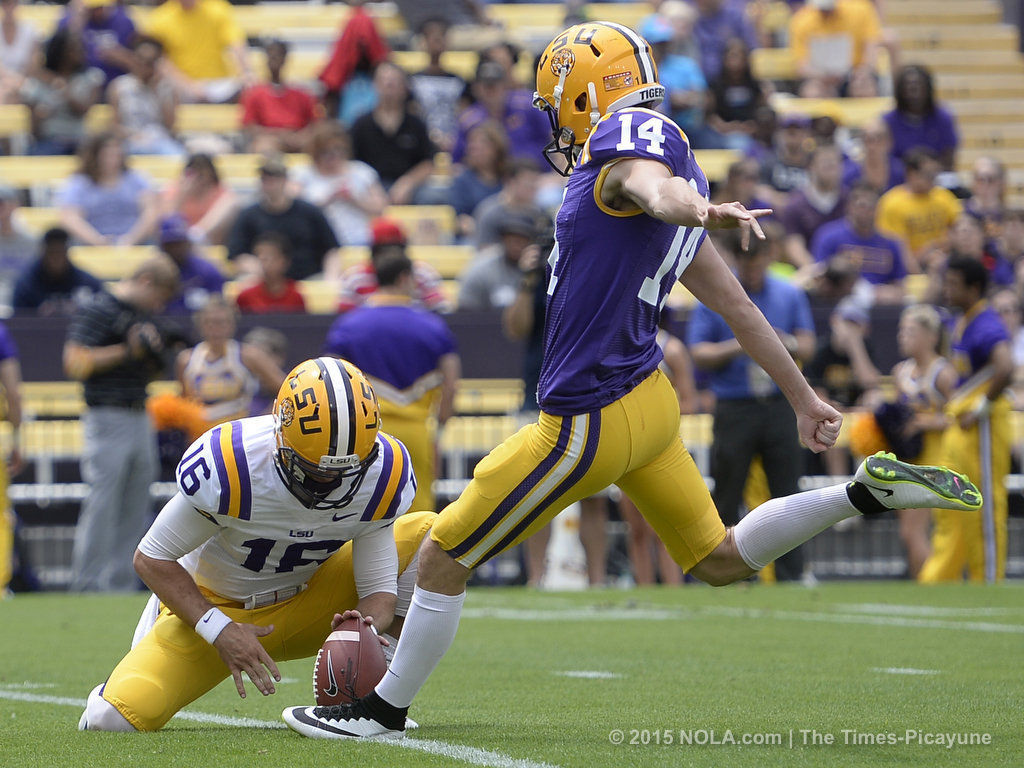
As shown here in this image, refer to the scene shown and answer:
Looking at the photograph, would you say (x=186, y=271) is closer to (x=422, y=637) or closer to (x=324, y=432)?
(x=324, y=432)

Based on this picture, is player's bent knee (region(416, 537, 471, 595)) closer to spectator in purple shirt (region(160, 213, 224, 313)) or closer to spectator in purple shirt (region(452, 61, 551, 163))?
spectator in purple shirt (region(160, 213, 224, 313))

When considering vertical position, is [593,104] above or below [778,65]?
below

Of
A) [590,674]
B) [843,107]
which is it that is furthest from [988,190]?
[590,674]

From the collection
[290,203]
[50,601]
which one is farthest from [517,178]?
[50,601]

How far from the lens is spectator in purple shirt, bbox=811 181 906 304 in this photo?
1155 cm

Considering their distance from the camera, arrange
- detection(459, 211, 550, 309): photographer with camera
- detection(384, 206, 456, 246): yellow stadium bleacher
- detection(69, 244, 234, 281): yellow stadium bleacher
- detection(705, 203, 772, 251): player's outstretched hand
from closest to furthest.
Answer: detection(705, 203, 772, 251): player's outstretched hand < detection(459, 211, 550, 309): photographer with camera < detection(69, 244, 234, 281): yellow stadium bleacher < detection(384, 206, 456, 246): yellow stadium bleacher

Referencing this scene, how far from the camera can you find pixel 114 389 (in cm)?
931

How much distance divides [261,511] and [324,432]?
360 mm

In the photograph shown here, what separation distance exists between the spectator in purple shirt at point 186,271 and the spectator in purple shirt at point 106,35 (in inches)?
140

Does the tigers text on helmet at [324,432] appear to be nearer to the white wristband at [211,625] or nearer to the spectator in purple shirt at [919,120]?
the white wristband at [211,625]

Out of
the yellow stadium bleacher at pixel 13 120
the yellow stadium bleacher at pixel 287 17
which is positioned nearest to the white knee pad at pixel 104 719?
the yellow stadium bleacher at pixel 13 120

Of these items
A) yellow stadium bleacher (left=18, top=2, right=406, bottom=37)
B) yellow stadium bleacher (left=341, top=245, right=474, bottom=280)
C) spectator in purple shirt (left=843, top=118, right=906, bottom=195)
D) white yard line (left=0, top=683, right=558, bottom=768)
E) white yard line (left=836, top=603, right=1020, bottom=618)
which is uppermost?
yellow stadium bleacher (left=18, top=2, right=406, bottom=37)

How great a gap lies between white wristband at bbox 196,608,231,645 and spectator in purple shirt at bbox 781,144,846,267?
858 cm

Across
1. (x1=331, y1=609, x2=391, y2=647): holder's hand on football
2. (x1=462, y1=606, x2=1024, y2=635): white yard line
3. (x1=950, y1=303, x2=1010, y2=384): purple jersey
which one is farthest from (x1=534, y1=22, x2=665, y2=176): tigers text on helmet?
(x1=950, y1=303, x2=1010, y2=384): purple jersey
